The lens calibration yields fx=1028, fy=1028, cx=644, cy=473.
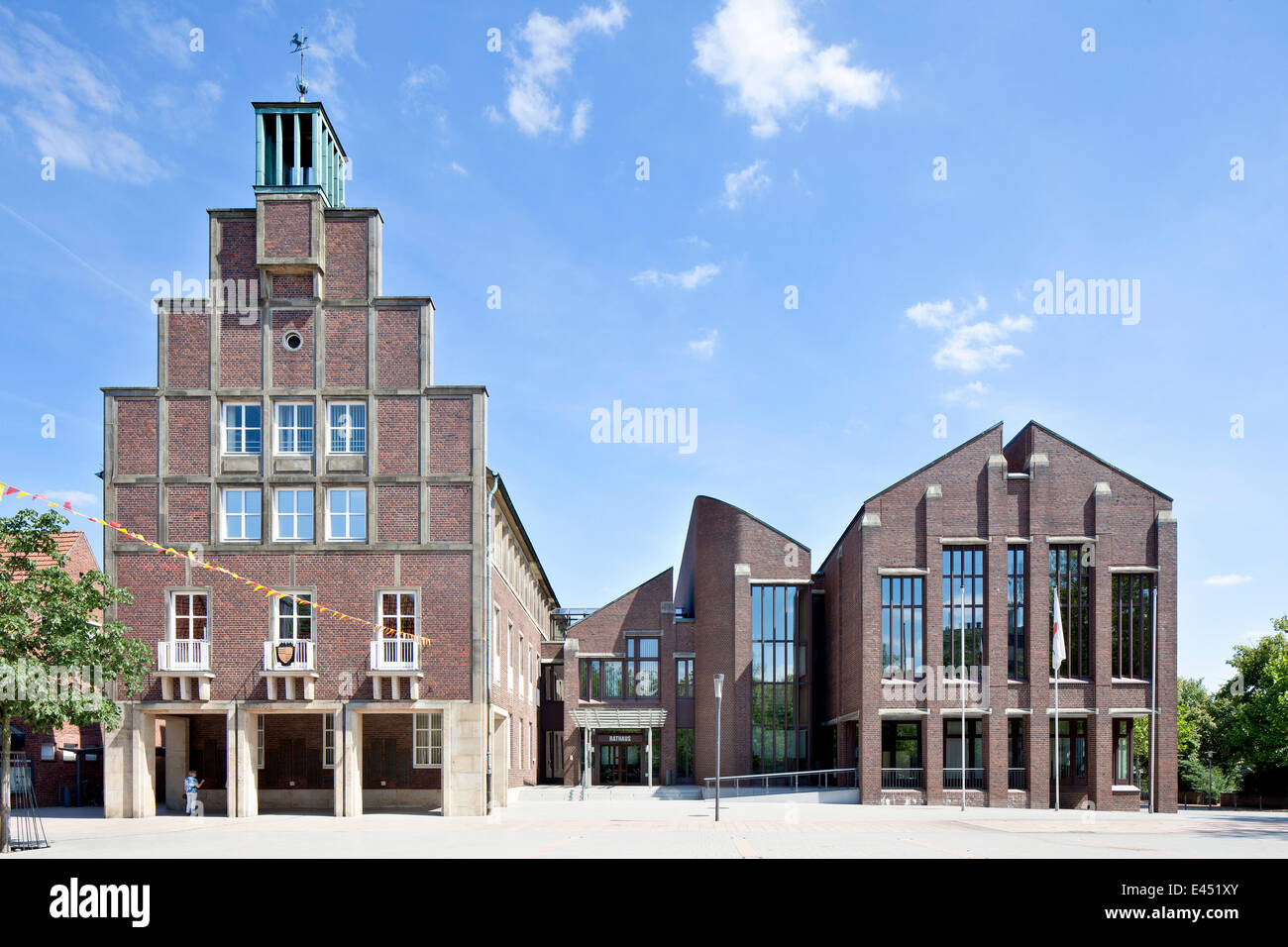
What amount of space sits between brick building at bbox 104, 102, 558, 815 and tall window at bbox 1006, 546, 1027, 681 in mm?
20114

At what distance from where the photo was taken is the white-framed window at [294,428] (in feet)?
111

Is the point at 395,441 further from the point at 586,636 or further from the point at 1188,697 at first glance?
the point at 1188,697

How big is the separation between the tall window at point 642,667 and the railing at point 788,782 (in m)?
5.97

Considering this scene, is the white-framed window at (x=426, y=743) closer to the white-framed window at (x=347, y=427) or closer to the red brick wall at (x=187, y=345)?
the white-framed window at (x=347, y=427)

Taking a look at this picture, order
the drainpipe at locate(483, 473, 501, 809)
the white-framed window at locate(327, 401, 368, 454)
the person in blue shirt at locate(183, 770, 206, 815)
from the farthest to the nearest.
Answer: the white-framed window at locate(327, 401, 368, 454), the drainpipe at locate(483, 473, 501, 809), the person in blue shirt at locate(183, 770, 206, 815)

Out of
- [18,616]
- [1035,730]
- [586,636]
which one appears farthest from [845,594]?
[18,616]

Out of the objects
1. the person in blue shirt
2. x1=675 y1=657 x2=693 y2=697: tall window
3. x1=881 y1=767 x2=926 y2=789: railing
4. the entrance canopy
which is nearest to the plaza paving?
the person in blue shirt

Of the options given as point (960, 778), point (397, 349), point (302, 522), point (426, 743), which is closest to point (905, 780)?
point (960, 778)

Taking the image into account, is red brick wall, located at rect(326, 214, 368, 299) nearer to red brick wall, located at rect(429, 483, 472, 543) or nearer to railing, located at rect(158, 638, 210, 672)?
red brick wall, located at rect(429, 483, 472, 543)

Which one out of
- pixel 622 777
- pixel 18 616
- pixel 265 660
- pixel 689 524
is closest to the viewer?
pixel 18 616

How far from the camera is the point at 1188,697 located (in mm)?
72438

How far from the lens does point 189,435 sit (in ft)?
111

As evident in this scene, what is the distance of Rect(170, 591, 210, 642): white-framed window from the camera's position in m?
33.1

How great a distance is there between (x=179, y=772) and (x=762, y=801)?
2120 cm
